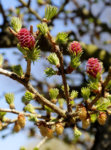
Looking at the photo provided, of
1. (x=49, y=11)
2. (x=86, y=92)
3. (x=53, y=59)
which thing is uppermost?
(x=49, y=11)

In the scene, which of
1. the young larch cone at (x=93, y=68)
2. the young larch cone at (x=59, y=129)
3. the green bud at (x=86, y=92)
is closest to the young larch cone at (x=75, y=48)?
the young larch cone at (x=93, y=68)

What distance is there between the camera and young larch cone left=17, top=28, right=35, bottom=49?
687 millimetres

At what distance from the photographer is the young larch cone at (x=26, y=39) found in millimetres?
687

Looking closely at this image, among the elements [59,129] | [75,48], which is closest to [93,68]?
[75,48]

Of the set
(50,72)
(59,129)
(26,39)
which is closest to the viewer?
(26,39)

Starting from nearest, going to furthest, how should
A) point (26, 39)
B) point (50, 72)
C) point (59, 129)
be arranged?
point (26, 39) → point (50, 72) → point (59, 129)

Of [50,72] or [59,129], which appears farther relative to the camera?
[59,129]

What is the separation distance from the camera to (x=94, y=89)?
2.45 feet

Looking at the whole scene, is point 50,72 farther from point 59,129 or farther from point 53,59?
point 59,129

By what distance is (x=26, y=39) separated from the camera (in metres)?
0.69

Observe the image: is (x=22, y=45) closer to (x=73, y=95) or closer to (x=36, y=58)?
Answer: (x=36, y=58)

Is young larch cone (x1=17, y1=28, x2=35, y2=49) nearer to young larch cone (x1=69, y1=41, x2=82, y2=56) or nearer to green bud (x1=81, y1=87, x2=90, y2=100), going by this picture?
young larch cone (x1=69, y1=41, x2=82, y2=56)

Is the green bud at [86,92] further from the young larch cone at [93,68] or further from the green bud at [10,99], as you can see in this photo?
the green bud at [10,99]

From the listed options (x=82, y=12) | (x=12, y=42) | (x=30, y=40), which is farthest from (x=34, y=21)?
(x=30, y=40)
